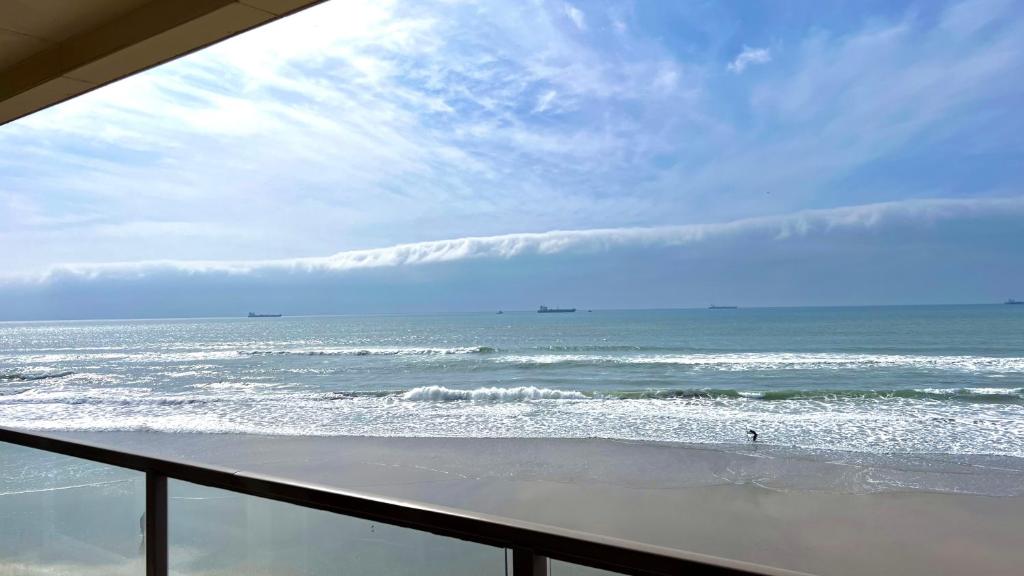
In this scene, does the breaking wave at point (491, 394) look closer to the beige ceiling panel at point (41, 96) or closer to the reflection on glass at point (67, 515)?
the beige ceiling panel at point (41, 96)

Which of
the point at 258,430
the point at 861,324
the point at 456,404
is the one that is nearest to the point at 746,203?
the point at 861,324

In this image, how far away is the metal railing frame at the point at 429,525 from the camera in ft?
3.11

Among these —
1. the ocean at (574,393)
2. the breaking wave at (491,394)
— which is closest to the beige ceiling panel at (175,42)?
the ocean at (574,393)

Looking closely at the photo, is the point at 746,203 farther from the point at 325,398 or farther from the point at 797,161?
the point at 325,398

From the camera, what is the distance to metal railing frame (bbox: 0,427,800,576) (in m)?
0.95

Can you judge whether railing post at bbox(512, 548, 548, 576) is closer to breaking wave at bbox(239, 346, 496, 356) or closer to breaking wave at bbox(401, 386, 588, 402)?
breaking wave at bbox(401, 386, 588, 402)

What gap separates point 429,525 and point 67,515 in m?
1.53

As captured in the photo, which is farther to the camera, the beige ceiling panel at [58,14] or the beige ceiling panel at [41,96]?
the beige ceiling panel at [41,96]

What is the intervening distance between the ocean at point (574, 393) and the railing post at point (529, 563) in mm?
10901

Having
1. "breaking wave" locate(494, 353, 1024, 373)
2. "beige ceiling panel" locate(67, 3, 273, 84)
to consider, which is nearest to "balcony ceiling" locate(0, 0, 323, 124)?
"beige ceiling panel" locate(67, 3, 273, 84)

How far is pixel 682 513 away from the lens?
24.4 feet

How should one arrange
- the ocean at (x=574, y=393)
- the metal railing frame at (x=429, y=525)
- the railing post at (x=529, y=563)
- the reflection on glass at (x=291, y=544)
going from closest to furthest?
1. the metal railing frame at (x=429, y=525)
2. the railing post at (x=529, y=563)
3. the reflection on glass at (x=291, y=544)
4. the ocean at (x=574, y=393)

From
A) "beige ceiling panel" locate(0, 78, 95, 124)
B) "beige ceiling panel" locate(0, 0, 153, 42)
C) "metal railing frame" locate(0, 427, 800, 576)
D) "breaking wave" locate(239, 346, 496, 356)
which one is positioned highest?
"beige ceiling panel" locate(0, 0, 153, 42)

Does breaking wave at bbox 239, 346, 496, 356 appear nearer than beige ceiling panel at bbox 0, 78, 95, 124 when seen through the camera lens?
No
